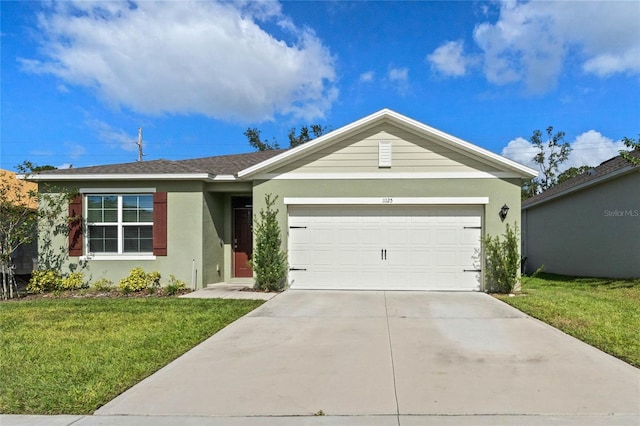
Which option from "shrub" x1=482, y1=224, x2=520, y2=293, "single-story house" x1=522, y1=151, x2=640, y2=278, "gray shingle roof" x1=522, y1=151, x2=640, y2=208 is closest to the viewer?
"shrub" x1=482, y1=224, x2=520, y2=293

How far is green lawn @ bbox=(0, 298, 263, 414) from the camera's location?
430 cm

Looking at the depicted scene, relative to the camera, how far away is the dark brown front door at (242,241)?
12461 mm

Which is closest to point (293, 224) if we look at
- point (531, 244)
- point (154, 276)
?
point (154, 276)

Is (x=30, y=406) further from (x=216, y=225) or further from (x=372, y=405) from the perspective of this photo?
(x=216, y=225)

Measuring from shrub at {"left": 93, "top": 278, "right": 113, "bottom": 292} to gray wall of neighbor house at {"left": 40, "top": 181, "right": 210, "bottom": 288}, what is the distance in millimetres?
132

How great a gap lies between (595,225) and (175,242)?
13.5 metres

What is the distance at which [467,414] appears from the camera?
12.4 ft

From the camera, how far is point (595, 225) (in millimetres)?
14102

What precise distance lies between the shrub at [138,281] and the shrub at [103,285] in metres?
0.43

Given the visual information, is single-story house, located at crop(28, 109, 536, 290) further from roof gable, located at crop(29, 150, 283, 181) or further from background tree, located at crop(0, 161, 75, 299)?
background tree, located at crop(0, 161, 75, 299)

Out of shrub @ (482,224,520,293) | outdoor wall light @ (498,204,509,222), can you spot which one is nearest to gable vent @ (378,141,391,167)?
outdoor wall light @ (498,204,509,222)

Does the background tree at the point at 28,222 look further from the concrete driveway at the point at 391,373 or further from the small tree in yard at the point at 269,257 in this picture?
the concrete driveway at the point at 391,373

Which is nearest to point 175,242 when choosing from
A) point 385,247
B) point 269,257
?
point 269,257

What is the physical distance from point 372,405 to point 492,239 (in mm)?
7616
